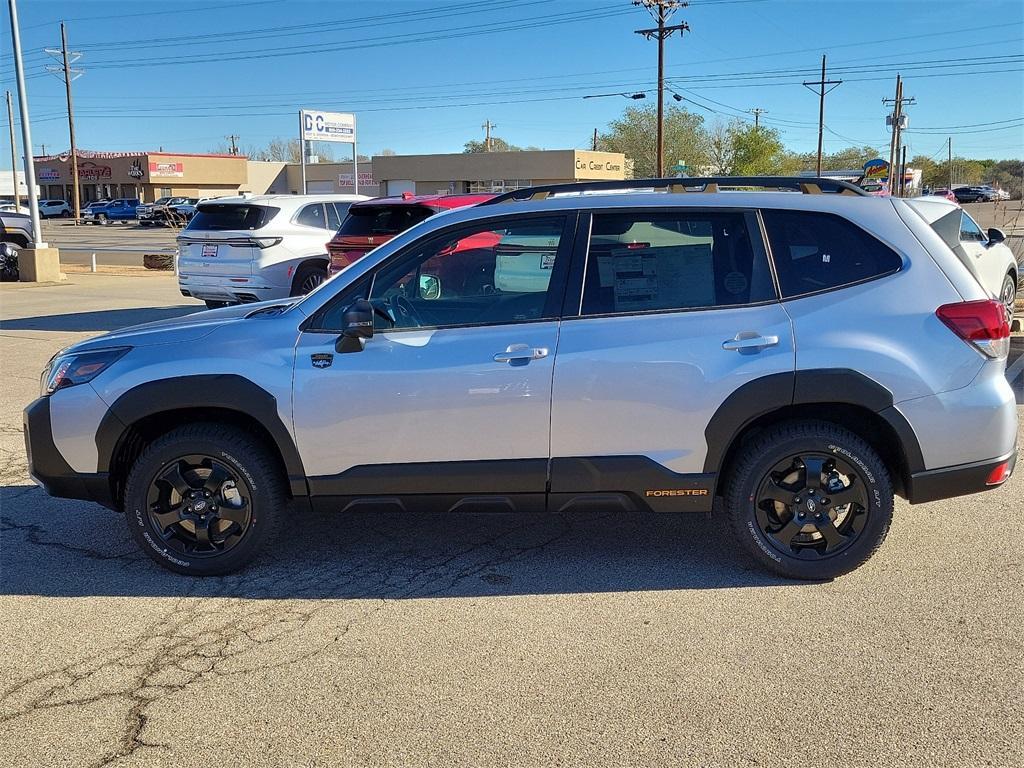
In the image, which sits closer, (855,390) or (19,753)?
(19,753)

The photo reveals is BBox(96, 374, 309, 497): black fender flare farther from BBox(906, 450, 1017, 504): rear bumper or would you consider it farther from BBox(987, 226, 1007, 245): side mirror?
BBox(987, 226, 1007, 245): side mirror

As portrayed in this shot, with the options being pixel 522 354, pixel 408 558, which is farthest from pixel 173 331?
pixel 522 354

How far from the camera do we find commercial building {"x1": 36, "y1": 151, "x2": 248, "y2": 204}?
8212 centimetres

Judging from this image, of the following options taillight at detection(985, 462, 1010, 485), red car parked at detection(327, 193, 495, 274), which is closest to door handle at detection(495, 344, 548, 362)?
taillight at detection(985, 462, 1010, 485)

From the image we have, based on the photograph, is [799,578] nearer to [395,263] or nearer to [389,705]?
[389,705]

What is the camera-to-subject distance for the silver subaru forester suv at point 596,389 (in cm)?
419

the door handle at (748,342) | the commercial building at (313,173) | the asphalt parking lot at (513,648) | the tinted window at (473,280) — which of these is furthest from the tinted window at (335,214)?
the commercial building at (313,173)

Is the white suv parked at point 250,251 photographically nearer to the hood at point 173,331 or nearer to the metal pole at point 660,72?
the hood at point 173,331

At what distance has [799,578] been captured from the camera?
438cm

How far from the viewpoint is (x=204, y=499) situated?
447 cm

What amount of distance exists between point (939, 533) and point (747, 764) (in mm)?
2596

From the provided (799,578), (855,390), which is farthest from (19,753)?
(855,390)

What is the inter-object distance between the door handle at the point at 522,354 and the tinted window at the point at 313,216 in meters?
9.76

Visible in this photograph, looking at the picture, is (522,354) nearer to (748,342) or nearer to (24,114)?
(748,342)
